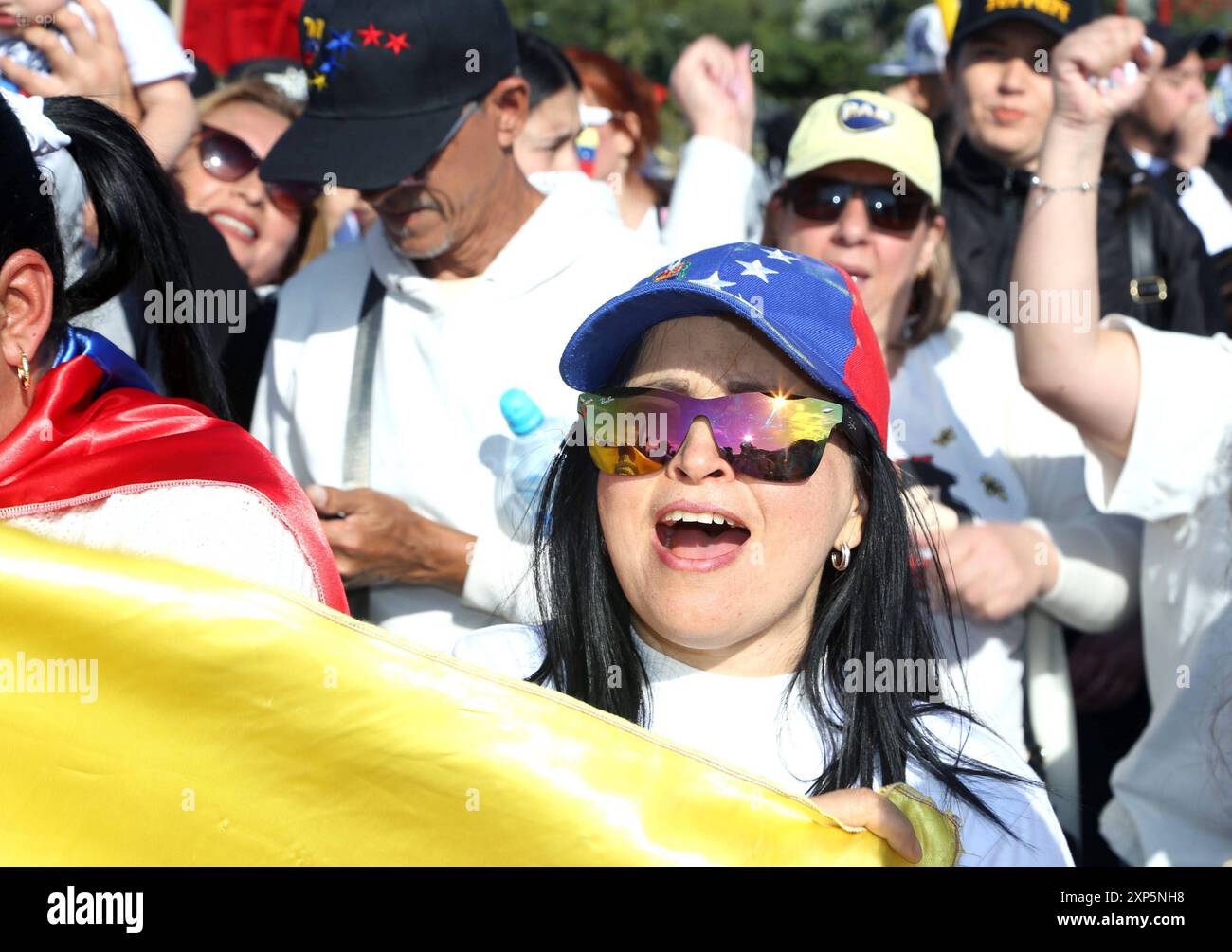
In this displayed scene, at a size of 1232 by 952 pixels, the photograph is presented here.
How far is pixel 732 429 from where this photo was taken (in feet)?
6.86

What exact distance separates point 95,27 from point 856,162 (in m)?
1.90

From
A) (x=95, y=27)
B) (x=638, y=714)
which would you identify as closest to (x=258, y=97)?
(x=95, y=27)

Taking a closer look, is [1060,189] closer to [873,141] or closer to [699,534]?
[873,141]

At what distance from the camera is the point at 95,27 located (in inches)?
140

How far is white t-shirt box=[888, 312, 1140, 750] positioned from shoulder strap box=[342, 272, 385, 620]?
115cm

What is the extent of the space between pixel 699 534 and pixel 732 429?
19 centimetres

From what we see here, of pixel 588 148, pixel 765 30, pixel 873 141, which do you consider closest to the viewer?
pixel 873 141

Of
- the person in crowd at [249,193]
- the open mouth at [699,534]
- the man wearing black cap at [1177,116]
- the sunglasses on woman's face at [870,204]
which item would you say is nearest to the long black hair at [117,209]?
the open mouth at [699,534]

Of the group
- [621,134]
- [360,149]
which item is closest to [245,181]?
[360,149]

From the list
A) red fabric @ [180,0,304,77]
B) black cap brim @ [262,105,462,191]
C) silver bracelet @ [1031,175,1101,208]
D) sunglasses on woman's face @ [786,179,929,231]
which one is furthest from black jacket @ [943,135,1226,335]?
red fabric @ [180,0,304,77]

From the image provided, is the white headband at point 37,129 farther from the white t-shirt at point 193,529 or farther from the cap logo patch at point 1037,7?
the cap logo patch at point 1037,7

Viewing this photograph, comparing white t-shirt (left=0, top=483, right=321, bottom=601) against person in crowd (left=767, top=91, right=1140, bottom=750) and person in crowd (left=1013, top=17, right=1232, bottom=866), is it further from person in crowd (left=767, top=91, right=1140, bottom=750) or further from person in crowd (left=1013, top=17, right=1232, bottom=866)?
person in crowd (left=1013, top=17, right=1232, bottom=866)

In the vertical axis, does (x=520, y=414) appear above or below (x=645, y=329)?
below
